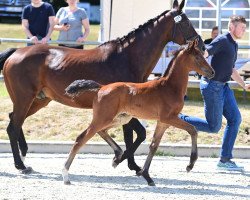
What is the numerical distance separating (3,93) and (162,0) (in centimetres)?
341

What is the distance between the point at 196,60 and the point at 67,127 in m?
3.88

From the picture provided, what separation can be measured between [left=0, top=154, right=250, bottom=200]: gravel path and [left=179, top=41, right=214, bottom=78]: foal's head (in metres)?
1.29

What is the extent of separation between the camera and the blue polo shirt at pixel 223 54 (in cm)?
999

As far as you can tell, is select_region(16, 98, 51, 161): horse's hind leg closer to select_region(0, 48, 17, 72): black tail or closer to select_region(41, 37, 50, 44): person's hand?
select_region(0, 48, 17, 72): black tail

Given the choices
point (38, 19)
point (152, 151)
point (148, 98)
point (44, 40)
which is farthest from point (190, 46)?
point (38, 19)

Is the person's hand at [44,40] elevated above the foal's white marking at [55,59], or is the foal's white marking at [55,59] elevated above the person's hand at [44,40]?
the foal's white marking at [55,59]

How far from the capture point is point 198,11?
58.4 feet

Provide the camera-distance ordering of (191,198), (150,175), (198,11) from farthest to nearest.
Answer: (198,11) → (150,175) → (191,198)

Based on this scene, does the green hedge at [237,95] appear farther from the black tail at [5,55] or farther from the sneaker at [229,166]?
the black tail at [5,55]

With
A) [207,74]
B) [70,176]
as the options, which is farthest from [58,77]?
[207,74]

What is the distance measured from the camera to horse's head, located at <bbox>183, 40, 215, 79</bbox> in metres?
9.19

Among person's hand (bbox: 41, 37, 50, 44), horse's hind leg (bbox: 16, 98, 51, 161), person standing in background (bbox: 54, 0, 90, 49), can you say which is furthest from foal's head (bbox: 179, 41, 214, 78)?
person standing in background (bbox: 54, 0, 90, 49)

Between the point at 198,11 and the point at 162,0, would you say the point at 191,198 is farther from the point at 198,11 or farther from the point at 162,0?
the point at 198,11

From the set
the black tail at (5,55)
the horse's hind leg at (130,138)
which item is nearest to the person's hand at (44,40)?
the black tail at (5,55)
